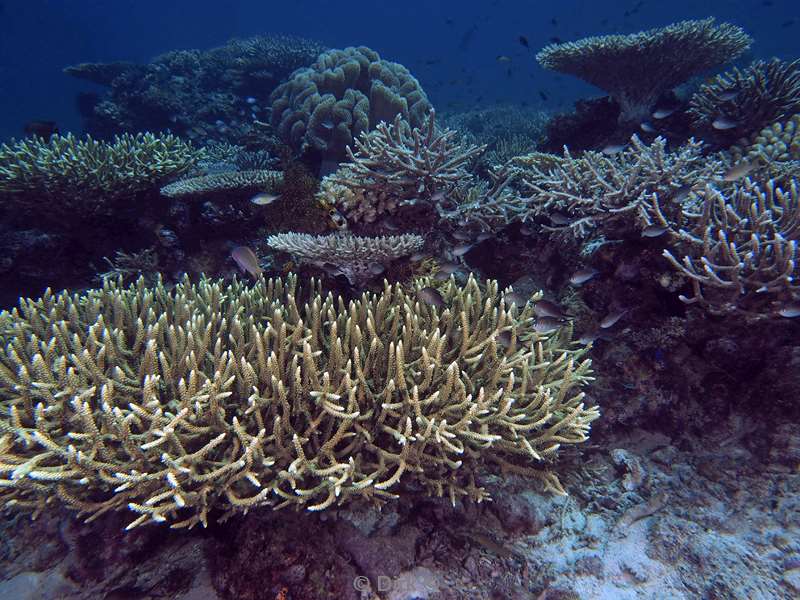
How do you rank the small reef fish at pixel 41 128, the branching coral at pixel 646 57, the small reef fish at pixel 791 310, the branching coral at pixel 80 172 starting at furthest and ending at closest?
the small reef fish at pixel 41 128, the branching coral at pixel 646 57, the branching coral at pixel 80 172, the small reef fish at pixel 791 310

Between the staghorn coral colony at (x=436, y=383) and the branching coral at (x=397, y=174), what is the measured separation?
3cm

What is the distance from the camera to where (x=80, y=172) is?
529 cm

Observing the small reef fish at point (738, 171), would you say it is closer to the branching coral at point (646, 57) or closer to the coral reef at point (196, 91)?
the branching coral at point (646, 57)

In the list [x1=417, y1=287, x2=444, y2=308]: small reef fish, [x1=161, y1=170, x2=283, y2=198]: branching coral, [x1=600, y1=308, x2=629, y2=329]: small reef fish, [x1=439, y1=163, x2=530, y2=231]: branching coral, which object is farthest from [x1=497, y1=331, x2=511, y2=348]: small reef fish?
[x1=161, y1=170, x2=283, y2=198]: branching coral

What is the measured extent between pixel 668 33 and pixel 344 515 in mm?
8259

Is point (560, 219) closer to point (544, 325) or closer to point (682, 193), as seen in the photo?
point (682, 193)

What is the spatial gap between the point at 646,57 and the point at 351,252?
645 cm

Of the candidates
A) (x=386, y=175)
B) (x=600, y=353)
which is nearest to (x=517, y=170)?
(x=386, y=175)

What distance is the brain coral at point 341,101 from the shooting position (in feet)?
25.9

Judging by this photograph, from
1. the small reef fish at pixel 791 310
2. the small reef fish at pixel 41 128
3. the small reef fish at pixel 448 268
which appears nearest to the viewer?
the small reef fish at pixel 791 310

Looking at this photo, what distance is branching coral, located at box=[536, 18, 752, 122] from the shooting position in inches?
263

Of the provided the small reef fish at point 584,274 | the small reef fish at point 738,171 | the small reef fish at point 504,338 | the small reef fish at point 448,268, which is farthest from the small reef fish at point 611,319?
the small reef fish at point 738,171

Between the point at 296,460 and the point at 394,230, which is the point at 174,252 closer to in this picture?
the point at 394,230

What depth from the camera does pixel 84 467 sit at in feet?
7.56
